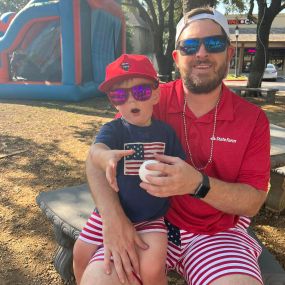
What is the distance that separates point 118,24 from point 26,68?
3443 mm

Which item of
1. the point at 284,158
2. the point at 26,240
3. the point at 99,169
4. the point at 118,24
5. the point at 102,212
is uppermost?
the point at 118,24

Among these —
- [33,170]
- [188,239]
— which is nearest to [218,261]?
[188,239]

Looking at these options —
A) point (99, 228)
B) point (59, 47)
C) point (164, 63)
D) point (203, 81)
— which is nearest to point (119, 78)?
point (203, 81)

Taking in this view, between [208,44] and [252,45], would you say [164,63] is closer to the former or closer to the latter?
[208,44]

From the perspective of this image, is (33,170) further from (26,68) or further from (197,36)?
(26,68)

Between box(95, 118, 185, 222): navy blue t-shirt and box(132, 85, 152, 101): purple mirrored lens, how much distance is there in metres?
0.15

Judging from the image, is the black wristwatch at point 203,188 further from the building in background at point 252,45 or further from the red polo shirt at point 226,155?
the building in background at point 252,45

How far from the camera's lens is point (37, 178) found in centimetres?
445

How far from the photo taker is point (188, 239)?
76.7 inches

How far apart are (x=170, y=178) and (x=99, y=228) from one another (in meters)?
0.58

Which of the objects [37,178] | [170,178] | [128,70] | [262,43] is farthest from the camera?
[262,43]

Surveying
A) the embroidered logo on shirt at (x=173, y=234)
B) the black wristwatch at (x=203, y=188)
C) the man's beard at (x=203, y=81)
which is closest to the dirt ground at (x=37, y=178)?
the embroidered logo on shirt at (x=173, y=234)

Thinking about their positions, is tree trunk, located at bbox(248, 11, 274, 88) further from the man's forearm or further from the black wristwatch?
the black wristwatch

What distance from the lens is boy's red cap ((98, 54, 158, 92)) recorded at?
6.21 feet
